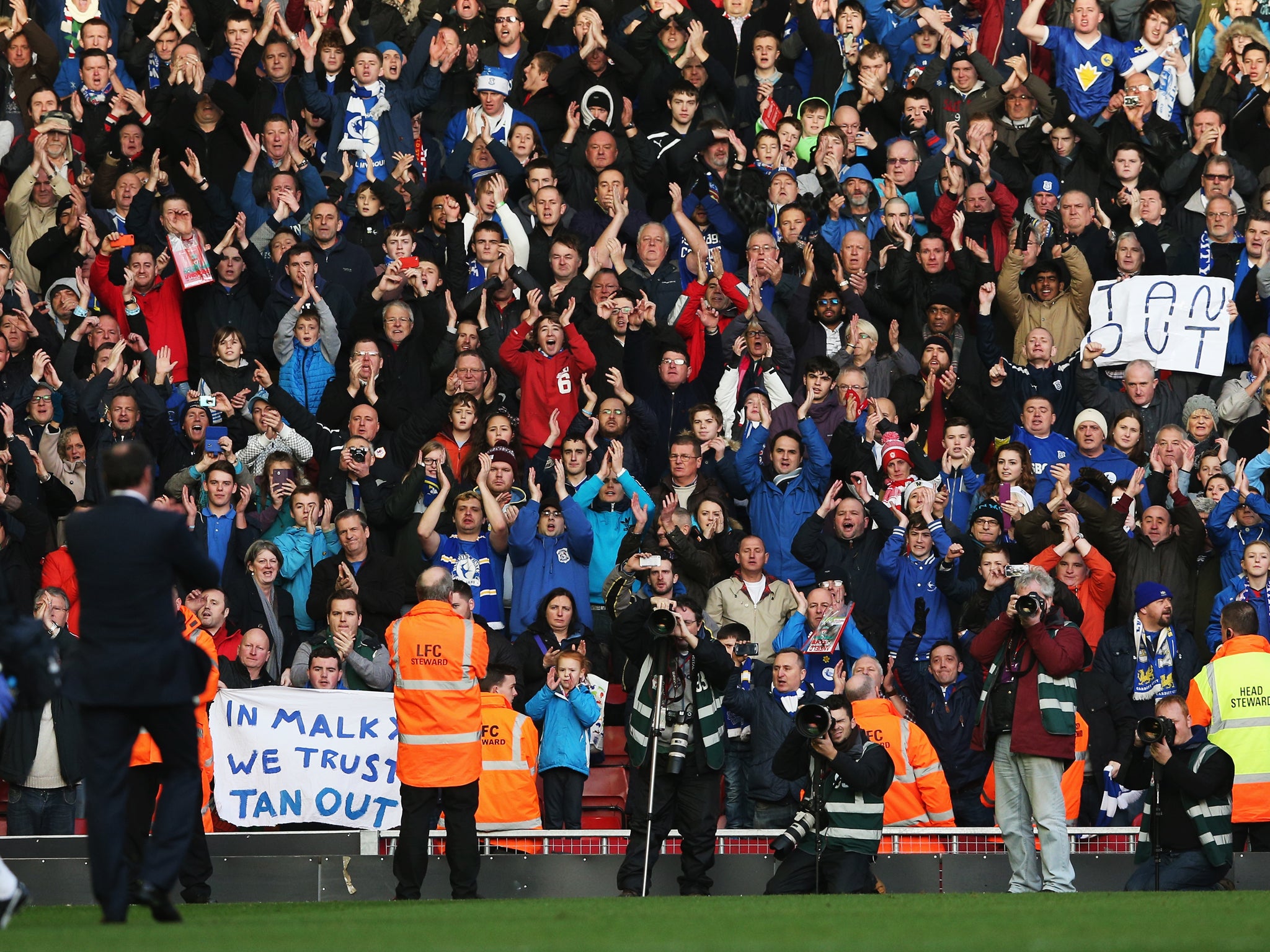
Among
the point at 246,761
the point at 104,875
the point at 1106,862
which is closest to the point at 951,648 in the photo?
the point at 1106,862

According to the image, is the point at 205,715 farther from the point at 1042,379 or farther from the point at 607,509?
the point at 1042,379

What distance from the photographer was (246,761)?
46.1 feet

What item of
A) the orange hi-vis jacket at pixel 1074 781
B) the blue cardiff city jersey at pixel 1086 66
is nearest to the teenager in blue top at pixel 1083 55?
the blue cardiff city jersey at pixel 1086 66

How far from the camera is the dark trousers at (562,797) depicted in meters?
13.9

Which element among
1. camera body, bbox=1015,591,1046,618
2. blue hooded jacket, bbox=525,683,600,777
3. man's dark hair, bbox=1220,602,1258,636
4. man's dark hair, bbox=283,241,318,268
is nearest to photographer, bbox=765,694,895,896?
camera body, bbox=1015,591,1046,618

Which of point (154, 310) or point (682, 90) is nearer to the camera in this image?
point (154, 310)

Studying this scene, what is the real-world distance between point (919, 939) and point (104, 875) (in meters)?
3.31

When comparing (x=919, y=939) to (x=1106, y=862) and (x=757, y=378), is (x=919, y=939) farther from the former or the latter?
(x=757, y=378)

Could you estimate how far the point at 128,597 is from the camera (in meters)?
8.24

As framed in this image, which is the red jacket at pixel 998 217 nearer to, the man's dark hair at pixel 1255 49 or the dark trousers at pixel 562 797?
the man's dark hair at pixel 1255 49

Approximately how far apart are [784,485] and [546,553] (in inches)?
79.1

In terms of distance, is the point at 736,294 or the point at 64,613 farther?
the point at 736,294

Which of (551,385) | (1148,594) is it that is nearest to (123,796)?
(1148,594)

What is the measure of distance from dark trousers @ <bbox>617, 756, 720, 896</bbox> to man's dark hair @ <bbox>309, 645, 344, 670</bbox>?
2.66 m
